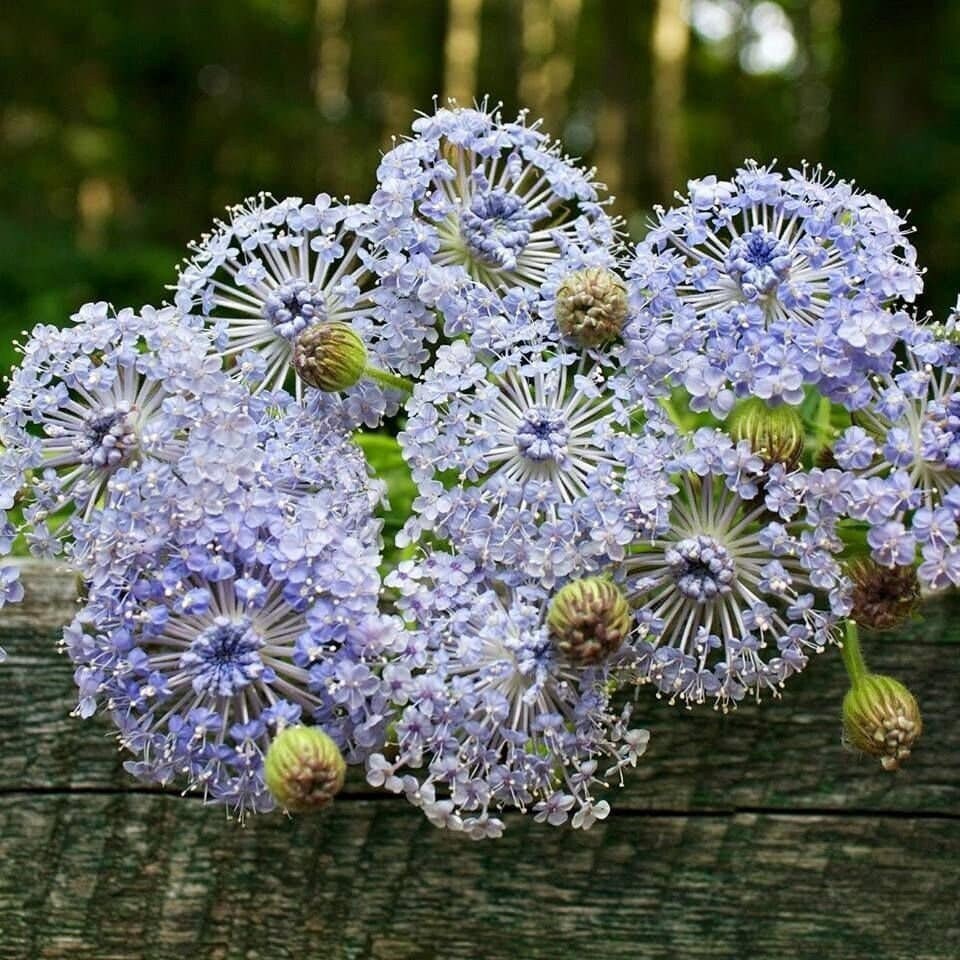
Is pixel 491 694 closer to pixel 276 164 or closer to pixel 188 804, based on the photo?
pixel 188 804

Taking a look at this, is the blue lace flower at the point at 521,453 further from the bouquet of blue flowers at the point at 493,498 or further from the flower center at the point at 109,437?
the flower center at the point at 109,437

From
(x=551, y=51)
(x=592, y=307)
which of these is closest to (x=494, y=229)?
(x=592, y=307)

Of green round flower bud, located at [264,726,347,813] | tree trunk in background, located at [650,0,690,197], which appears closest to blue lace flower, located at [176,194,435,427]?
green round flower bud, located at [264,726,347,813]

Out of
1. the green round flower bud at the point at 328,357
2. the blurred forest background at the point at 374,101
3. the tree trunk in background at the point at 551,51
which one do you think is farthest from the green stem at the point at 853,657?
the tree trunk in background at the point at 551,51

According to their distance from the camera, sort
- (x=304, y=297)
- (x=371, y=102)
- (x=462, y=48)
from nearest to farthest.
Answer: (x=304, y=297) → (x=462, y=48) → (x=371, y=102)

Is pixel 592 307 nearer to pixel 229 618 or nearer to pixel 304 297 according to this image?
pixel 304 297

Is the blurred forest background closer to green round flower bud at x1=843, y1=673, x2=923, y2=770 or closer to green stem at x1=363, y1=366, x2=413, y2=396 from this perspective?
green stem at x1=363, y1=366, x2=413, y2=396

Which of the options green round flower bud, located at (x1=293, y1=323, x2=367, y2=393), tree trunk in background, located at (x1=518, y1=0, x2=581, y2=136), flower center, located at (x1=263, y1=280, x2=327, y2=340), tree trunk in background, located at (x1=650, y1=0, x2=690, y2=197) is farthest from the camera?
tree trunk in background, located at (x1=518, y1=0, x2=581, y2=136)
